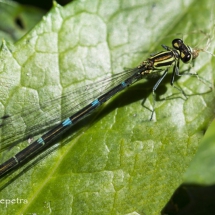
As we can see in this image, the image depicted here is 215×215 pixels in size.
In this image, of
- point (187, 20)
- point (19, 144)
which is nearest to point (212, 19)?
point (187, 20)

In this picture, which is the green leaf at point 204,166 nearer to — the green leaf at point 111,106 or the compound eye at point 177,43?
the green leaf at point 111,106

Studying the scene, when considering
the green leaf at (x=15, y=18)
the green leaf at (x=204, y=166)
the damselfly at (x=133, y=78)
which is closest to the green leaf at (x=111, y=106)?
the damselfly at (x=133, y=78)

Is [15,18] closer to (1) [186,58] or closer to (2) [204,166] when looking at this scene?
(1) [186,58]

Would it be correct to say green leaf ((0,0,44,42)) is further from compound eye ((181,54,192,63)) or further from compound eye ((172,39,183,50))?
compound eye ((181,54,192,63))

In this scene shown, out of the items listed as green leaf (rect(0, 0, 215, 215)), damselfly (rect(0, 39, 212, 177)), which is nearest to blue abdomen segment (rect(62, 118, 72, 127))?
damselfly (rect(0, 39, 212, 177))

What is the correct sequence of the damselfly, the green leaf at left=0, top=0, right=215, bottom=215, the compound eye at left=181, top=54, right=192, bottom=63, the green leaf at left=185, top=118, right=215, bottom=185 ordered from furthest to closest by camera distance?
the compound eye at left=181, top=54, right=192, bottom=63, the damselfly, the green leaf at left=185, top=118, right=215, bottom=185, the green leaf at left=0, top=0, right=215, bottom=215

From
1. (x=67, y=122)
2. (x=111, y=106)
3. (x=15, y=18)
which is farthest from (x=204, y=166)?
(x=15, y=18)
